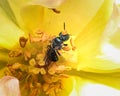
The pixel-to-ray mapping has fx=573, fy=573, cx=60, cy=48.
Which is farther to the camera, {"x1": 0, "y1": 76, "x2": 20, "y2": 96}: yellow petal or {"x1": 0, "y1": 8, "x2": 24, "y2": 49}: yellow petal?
{"x1": 0, "y1": 8, "x2": 24, "y2": 49}: yellow petal

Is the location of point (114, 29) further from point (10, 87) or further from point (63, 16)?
point (10, 87)

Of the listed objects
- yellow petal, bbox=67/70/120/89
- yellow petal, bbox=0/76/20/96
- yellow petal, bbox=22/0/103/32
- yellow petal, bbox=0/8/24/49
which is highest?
yellow petal, bbox=22/0/103/32

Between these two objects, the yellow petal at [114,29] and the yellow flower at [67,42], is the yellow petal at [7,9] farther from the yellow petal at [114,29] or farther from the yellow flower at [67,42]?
the yellow petal at [114,29]

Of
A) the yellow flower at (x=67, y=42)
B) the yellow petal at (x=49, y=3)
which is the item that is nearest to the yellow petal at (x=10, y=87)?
the yellow flower at (x=67, y=42)

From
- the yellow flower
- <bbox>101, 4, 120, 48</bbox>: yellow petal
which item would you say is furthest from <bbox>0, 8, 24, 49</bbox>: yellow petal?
<bbox>101, 4, 120, 48</bbox>: yellow petal

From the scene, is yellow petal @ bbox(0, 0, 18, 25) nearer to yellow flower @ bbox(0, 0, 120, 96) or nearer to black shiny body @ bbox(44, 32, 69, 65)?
yellow flower @ bbox(0, 0, 120, 96)

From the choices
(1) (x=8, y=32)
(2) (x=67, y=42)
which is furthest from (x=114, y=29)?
(1) (x=8, y=32)
